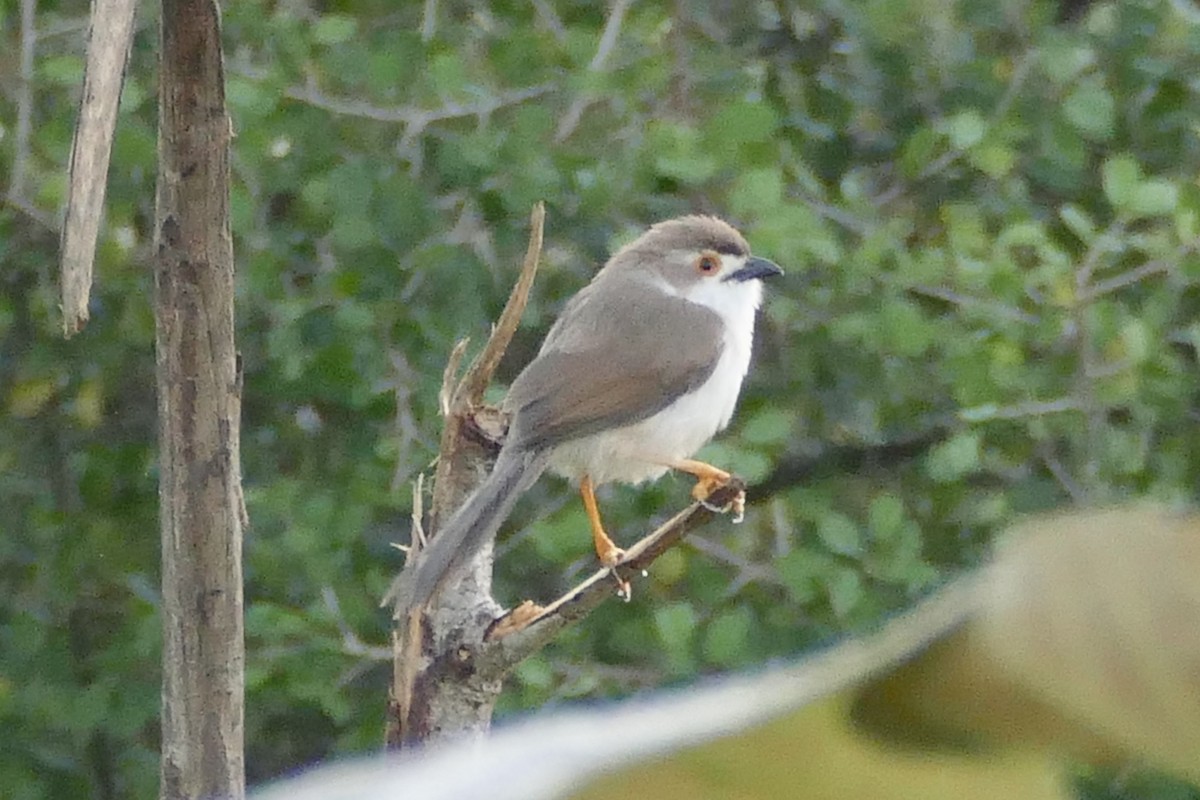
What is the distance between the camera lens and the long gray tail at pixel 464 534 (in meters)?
1.80

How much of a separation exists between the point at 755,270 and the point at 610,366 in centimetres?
37

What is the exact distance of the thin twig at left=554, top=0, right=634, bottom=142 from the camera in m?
2.68

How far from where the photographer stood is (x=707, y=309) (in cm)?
262

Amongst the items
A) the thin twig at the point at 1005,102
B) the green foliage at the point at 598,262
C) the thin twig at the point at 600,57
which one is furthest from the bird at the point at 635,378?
the thin twig at the point at 1005,102

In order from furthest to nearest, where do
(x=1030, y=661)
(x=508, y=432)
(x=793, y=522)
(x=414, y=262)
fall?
(x=793, y=522), (x=414, y=262), (x=508, y=432), (x=1030, y=661)

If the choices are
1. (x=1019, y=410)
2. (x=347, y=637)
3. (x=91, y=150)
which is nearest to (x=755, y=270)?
(x=1019, y=410)

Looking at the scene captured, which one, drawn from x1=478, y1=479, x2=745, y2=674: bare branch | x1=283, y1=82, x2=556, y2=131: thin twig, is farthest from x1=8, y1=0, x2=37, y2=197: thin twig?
x1=478, y1=479, x2=745, y2=674: bare branch

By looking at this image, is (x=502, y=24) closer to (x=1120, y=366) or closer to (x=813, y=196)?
(x=813, y=196)

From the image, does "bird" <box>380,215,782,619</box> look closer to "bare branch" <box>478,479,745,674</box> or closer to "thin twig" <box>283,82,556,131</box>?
"bare branch" <box>478,479,745,674</box>

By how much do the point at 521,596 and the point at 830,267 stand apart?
2.82 ft

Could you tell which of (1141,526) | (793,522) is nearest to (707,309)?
(793,522)

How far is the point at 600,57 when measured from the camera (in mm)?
2676

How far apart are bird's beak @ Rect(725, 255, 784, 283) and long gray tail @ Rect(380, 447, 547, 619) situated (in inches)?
26.1

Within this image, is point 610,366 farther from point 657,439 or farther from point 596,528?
point 596,528
